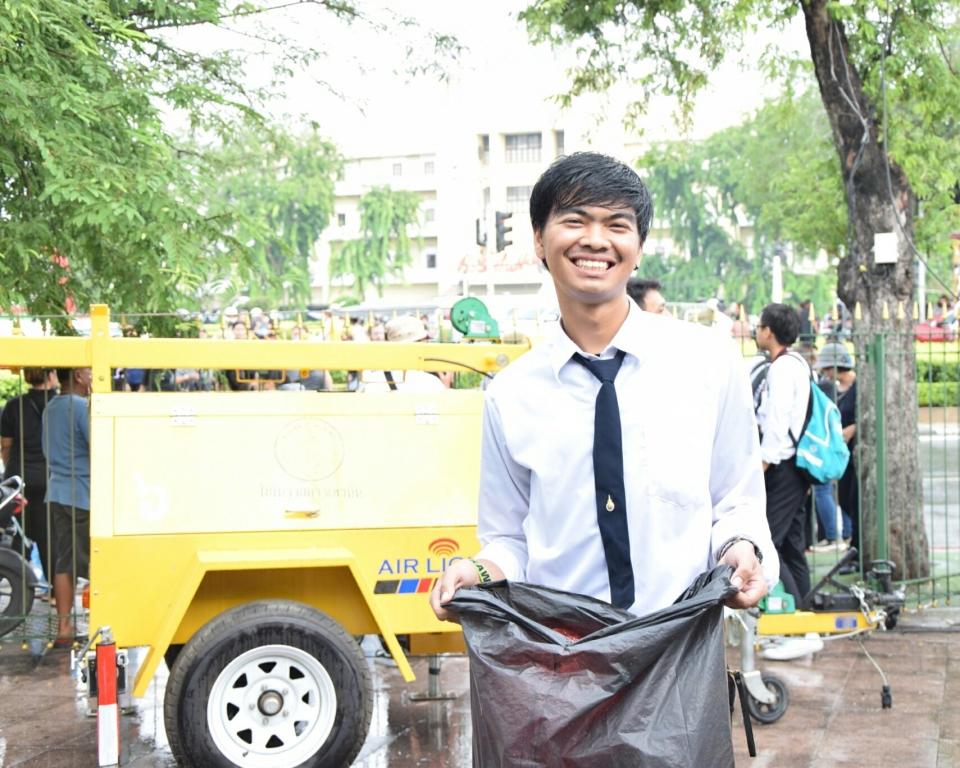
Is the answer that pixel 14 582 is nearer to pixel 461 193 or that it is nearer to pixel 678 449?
pixel 678 449

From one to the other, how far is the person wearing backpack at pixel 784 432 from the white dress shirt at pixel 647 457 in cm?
528

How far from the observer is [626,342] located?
2.56m

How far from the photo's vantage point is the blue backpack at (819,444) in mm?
7754

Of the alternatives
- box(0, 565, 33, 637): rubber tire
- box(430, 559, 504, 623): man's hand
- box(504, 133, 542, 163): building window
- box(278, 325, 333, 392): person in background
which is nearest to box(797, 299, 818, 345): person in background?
box(278, 325, 333, 392): person in background

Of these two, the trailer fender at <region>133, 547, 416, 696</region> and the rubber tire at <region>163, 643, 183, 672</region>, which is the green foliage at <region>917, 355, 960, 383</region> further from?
the rubber tire at <region>163, 643, 183, 672</region>

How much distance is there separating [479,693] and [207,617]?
3.88 m

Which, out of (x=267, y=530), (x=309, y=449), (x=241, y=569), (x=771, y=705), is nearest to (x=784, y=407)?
(x=771, y=705)

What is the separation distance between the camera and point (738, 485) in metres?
2.57

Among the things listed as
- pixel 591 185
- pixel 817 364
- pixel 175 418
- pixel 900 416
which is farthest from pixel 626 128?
pixel 591 185

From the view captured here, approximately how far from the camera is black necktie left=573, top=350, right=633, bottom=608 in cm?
247

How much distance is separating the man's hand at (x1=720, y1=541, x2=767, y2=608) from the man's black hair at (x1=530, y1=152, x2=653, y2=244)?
2.06ft

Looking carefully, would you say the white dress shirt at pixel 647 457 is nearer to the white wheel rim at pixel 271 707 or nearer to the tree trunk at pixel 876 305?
the white wheel rim at pixel 271 707

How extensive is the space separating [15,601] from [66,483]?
0.78 metres

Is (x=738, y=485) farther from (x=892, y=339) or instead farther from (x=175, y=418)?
(x=892, y=339)
